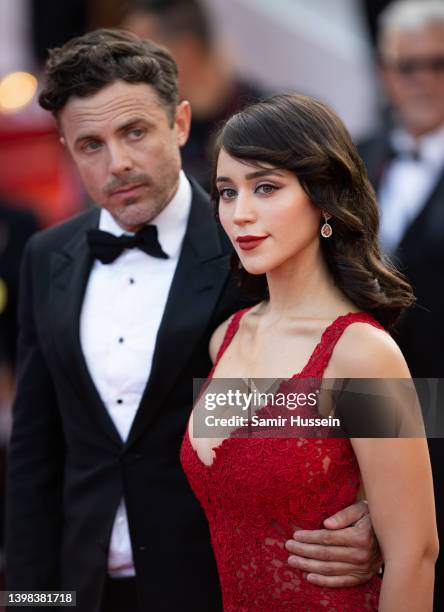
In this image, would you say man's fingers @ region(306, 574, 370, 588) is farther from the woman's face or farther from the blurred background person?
the blurred background person

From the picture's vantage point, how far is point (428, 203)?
4676 mm

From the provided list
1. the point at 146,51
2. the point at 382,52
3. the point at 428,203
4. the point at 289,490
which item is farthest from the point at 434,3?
the point at 289,490

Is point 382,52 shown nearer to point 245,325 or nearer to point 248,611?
point 245,325

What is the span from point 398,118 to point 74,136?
109 inches

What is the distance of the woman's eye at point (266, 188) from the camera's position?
2605 millimetres

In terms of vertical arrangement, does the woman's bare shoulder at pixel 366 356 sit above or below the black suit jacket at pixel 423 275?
below

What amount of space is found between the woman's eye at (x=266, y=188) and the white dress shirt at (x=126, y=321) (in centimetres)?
64

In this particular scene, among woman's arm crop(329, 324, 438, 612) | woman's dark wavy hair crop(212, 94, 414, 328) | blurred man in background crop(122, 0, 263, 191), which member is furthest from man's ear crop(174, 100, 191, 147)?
blurred man in background crop(122, 0, 263, 191)

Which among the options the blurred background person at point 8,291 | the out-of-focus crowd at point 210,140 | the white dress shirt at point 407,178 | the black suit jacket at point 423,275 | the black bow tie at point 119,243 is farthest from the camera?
the blurred background person at point 8,291

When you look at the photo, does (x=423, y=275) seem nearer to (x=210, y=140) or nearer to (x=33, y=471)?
(x=210, y=140)

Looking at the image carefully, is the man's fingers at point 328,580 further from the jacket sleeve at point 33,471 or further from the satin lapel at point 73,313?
the jacket sleeve at point 33,471

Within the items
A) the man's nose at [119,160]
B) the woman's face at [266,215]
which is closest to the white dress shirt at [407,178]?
the man's nose at [119,160]

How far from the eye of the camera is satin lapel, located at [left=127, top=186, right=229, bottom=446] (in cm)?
300

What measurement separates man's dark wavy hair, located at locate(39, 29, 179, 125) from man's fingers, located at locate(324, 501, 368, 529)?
129 cm
